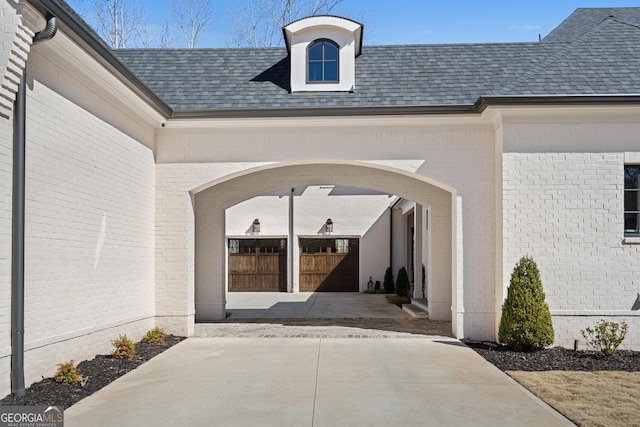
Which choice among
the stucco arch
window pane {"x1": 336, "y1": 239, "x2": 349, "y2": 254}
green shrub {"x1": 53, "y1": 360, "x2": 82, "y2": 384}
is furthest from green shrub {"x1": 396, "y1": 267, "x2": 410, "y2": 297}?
green shrub {"x1": 53, "y1": 360, "x2": 82, "y2": 384}

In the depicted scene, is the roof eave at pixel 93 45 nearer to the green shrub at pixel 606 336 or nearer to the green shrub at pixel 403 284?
the green shrub at pixel 606 336

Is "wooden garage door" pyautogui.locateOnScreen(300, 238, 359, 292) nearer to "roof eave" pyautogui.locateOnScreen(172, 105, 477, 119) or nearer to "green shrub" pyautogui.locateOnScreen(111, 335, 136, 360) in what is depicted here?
"roof eave" pyautogui.locateOnScreen(172, 105, 477, 119)

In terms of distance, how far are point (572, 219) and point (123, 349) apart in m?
7.59

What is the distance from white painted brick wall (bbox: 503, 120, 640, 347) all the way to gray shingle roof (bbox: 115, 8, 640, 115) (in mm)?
861

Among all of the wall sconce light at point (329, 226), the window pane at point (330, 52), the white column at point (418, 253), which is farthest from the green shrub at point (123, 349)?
the wall sconce light at point (329, 226)

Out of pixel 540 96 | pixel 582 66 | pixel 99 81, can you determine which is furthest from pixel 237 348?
pixel 582 66

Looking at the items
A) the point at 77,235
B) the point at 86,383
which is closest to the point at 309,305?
the point at 77,235

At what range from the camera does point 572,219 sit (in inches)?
382

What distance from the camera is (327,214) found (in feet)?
74.0

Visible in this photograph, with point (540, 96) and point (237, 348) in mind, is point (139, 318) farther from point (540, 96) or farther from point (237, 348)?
point (540, 96)

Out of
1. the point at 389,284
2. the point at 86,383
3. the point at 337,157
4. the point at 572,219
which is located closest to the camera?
the point at 86,383

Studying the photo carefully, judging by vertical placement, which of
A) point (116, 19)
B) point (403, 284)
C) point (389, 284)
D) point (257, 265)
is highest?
point (116, 19)

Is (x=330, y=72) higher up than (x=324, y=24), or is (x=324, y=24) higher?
(x=324, y=24)

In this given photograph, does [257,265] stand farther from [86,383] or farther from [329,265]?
[86,383]
